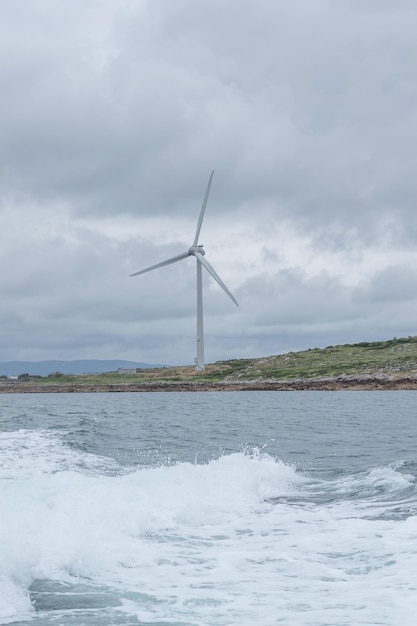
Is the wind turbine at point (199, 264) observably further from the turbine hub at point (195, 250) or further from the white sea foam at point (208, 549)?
the white sea foam at point (208, 549)

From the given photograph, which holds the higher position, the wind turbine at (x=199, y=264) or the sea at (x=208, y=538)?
the wind turbine at (x=199, y=264)

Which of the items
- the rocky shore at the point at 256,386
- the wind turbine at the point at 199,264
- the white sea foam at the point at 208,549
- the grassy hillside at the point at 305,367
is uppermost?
the wind turbine at the point at 199,264

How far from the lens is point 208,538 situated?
56.9 ft

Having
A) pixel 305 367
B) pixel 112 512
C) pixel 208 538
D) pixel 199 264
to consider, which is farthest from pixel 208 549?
pixel 305 367

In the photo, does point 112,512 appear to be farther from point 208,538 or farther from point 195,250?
point 195,250

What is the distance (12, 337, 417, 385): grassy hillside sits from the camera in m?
126

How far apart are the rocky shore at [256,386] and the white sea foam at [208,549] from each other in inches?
3454

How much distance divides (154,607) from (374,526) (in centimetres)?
729

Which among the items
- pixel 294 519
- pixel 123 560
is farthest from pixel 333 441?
pixel 123 560

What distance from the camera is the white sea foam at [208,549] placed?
39.4 ft

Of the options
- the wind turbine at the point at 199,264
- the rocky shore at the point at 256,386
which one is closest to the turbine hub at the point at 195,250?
the wind turbine at the point at 199,264

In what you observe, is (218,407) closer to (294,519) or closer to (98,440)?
(98,440)

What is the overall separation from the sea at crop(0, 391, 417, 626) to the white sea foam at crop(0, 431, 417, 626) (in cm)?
4

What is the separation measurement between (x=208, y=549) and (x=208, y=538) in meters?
A: 1.14
